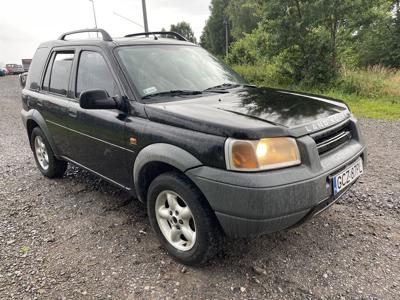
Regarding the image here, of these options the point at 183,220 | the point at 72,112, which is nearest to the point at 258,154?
the point at 183,220

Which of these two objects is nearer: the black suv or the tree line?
the black suv

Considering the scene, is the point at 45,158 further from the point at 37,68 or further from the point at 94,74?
the point at 94,74

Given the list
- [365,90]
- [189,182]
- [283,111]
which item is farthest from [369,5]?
[189,182]

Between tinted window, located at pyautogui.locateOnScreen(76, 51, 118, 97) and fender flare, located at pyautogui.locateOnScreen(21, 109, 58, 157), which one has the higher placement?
tinted window, located at pyautogui.locateOnScreen(76, 51, 118, 97)

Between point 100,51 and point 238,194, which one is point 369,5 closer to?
point 100,51

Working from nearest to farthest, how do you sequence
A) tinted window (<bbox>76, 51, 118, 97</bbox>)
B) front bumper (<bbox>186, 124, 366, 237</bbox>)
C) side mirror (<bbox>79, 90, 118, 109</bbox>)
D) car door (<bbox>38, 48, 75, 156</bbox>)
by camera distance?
front bumper (<bbox>186, 124, 366, 237</bbox>) → side mirror (<bbox>79, 90, 118, 109</bbox>) → tinted window (<bbox>76, 51, 118, 97</bbox>) → car door (<bbox>38, 48, 75, 156</bbox>)

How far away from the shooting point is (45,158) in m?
4.62

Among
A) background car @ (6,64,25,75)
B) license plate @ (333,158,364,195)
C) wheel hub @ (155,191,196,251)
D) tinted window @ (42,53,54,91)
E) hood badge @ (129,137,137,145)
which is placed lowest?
wheel hub @ (155,191,196,251)

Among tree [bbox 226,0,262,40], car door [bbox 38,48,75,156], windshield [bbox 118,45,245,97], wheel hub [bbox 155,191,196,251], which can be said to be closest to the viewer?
wheel hub [bbox 155,191,196,251]

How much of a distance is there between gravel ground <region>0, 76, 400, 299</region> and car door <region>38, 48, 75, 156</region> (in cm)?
77

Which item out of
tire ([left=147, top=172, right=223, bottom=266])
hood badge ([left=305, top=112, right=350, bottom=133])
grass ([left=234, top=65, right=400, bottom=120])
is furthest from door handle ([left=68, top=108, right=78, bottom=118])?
grass ([left=234, top=65, right=400, bottom=120])

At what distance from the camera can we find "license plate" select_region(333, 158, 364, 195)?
2.37 m

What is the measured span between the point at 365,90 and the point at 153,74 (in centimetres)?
898

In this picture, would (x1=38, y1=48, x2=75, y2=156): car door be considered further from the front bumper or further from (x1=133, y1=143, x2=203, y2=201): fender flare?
the front bumper
